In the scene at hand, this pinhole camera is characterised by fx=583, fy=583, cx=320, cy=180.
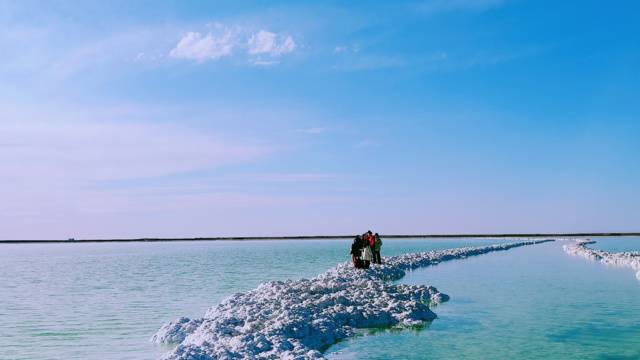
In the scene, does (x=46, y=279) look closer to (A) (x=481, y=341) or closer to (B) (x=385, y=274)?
(B) (x=385, y=274)

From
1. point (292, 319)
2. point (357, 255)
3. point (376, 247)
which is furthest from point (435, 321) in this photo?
point (376, 247)

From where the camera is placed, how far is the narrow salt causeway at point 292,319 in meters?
10.7

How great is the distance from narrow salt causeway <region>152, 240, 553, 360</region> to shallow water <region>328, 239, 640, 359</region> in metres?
0.71

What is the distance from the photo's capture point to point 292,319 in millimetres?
13109

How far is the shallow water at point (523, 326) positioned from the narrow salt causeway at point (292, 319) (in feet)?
2.32

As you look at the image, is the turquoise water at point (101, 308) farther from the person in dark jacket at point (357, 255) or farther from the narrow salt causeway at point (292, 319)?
the person in dark jacket at point (357, 255)

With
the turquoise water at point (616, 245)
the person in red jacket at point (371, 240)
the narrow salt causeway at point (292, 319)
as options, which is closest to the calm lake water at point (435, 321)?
the narrow salt causeway at point (292, 319)

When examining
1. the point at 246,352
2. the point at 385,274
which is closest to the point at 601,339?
the point at 246,352

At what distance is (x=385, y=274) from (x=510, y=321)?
12579mm

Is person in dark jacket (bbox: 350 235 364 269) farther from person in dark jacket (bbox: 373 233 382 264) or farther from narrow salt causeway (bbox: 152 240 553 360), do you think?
narrow salt causeway (bbox: 152 240 553 360)

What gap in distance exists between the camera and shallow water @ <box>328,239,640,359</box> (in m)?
11.5

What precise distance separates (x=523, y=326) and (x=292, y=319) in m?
5.56

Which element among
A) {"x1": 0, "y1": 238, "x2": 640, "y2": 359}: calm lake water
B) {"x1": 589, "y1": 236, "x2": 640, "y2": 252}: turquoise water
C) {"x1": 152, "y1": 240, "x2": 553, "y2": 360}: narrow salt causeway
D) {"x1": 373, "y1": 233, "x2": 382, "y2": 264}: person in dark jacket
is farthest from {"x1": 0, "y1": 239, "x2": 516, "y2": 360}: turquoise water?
{"x1": 589, "y1": 236, "x2": 640, "y2": 252}: turquoise water

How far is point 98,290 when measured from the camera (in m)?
24.8
